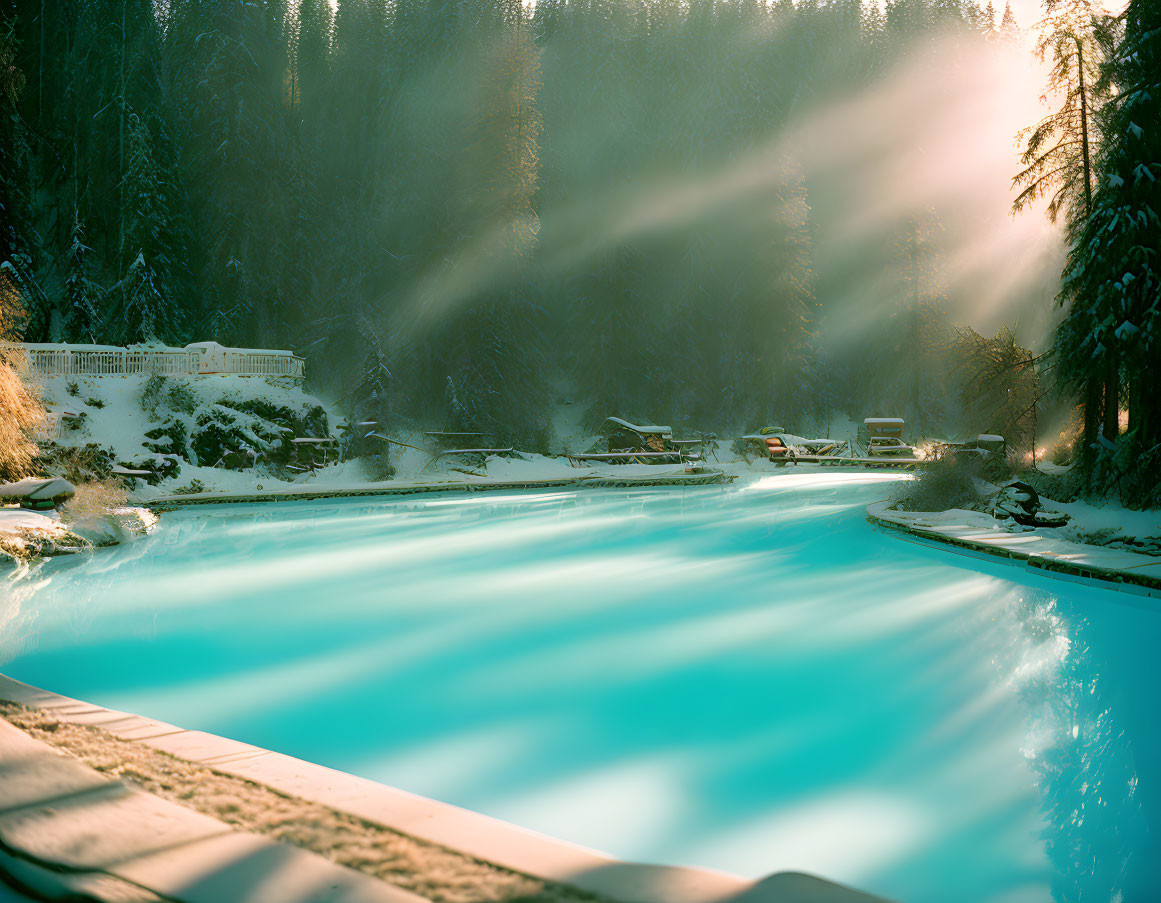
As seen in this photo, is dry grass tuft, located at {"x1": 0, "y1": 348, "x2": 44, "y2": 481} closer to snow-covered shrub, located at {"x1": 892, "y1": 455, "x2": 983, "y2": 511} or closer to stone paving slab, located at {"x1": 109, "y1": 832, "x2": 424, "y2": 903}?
stone paving slab, located at {"x1": 109, "y1": 832, "x2": 424, "y2": 903}

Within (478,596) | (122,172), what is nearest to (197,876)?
(478,596)

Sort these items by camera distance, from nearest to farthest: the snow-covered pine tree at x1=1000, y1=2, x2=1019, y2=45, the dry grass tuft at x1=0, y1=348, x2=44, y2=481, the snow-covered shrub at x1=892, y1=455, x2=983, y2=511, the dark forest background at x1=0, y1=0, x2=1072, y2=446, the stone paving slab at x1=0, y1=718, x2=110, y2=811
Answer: the stone paving slab at x1=0, y1=718, x2=110, y2=811
the dry grass tuft at x1=0, y1=348, x2=44, y2=481
the snow-covered shrub at x1=892, y1=455, x2=983, y2=511
the dark forest background at x1=0, y1=0, x2=1072, y2=446
the snow-covered pine tree at x1=1000, y1=2, x2=1019, y2=45

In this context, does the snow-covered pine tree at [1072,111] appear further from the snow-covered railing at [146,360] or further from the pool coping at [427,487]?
the snow-covered railing at [146,360]

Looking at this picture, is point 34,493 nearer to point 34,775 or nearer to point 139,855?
point 34,775

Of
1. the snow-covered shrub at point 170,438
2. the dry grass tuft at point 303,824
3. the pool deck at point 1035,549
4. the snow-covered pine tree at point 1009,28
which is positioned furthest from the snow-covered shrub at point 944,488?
the snow-covered pine tree at point 1009,28

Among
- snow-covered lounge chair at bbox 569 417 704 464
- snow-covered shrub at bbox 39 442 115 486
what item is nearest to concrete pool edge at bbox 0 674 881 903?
snow-covered shrub at bbox 39 442 115 486

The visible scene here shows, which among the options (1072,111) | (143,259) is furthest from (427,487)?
(143,259)

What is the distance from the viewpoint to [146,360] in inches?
836

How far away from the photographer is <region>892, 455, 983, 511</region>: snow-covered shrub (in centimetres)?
1478

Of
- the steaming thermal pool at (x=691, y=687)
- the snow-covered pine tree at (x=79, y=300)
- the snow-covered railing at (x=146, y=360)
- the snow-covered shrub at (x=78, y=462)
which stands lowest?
the steaming thermal pool at (x=691, y=687)

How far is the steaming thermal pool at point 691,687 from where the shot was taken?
14.1 ft

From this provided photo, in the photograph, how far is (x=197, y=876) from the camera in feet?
7.84

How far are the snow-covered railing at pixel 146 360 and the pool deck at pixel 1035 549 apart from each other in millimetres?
16997

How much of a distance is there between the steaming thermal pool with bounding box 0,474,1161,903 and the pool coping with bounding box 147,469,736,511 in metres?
3.76
